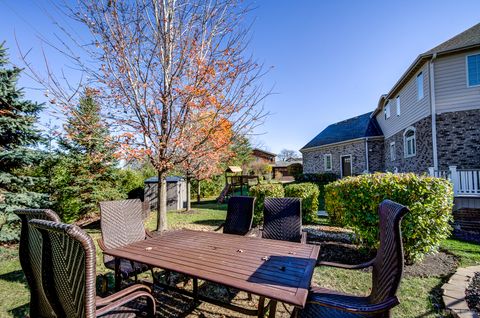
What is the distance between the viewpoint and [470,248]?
4.65 metres

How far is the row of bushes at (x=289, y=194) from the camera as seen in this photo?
22.0 ft

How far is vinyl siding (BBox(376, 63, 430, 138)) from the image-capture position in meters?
9.64

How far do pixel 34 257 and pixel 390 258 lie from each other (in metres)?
2.50

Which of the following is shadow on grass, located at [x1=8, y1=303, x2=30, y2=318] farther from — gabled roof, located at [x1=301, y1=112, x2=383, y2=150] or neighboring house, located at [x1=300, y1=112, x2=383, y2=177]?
gabled roof, located at [x1=301, y1=112, x2=383, y2=150]

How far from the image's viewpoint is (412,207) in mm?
3748

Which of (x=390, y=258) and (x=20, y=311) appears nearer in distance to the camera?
(x=390, y=258)

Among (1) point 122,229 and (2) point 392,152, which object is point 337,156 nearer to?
(2) point 392,152

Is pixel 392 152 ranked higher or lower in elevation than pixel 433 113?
lower

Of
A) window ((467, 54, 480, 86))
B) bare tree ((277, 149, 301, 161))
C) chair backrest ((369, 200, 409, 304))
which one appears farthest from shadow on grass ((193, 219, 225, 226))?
bare tree ((277, 149, 301, 161))

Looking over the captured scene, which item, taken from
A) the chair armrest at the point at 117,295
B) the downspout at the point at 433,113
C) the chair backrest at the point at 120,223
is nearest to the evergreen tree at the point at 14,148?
the chair backrest at the point at 120,223

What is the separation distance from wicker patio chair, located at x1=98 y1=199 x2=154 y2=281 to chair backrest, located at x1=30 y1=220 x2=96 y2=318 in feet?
5.54

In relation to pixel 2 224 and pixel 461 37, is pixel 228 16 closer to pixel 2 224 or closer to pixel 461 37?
pixel 2 224

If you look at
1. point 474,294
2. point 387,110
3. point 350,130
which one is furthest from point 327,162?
point 474,294

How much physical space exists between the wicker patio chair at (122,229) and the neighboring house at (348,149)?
15.5 metres
